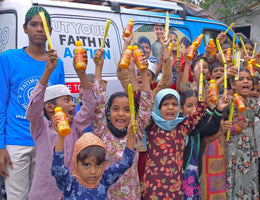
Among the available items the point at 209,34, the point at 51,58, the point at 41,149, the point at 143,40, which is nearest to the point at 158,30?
the point at 143,40

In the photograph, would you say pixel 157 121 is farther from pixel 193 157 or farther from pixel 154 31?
pixel 154 31

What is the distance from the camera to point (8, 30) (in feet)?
11.7

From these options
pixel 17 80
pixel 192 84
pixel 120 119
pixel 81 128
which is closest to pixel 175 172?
pixel 120 119

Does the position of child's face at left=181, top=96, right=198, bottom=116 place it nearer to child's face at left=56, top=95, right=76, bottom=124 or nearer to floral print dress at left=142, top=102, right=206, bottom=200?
floral print dress at left=142, top=102, right=206, bottom=200

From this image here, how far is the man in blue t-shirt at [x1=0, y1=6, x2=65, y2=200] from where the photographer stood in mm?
2914

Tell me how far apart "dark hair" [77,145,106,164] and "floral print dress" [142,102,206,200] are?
2.55ft

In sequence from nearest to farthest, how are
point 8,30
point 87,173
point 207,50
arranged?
point 87,173, point 8,30, point 207,50

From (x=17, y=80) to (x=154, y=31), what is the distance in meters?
2.21

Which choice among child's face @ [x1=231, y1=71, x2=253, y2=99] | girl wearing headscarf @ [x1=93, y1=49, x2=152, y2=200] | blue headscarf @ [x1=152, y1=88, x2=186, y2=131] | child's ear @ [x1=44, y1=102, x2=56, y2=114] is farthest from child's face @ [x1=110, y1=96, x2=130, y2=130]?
child's face @ [x1=231, y1=71, x2=253, y2=99]

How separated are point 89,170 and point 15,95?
3.75 feet

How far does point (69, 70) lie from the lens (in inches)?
148

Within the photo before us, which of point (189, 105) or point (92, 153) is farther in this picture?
point (189, 105)

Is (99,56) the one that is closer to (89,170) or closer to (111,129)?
(111,129)

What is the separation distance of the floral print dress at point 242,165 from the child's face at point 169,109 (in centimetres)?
96
